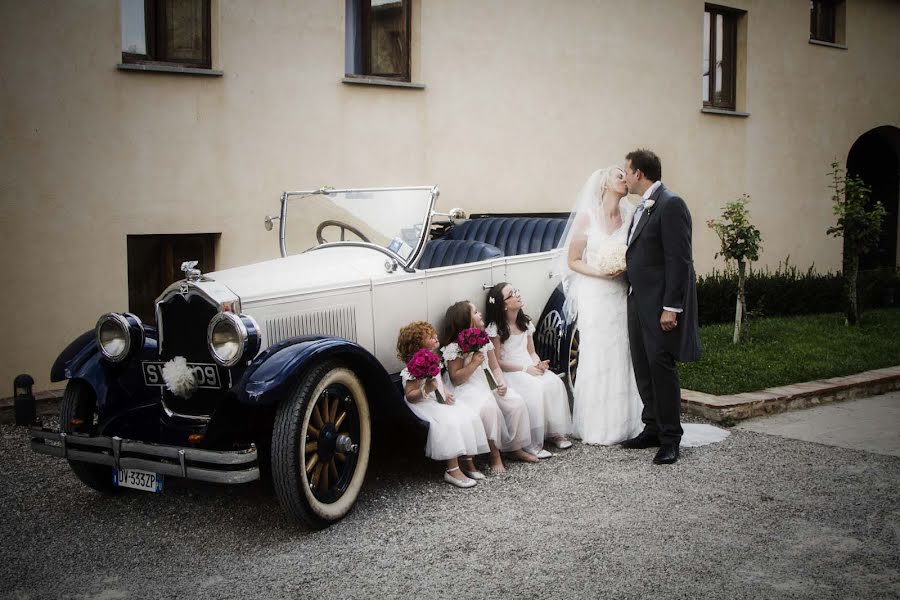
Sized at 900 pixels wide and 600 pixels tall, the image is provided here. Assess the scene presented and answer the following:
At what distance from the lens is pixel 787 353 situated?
7789mm

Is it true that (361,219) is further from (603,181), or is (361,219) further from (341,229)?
(603,181)

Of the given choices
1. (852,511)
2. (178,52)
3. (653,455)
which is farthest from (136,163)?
(852,511)

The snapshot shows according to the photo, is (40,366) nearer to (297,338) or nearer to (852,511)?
(297,338)

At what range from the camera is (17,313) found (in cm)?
641

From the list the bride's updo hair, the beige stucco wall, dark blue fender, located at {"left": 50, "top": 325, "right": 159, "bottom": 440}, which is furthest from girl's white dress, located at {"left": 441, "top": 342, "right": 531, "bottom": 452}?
the beige stucco wall

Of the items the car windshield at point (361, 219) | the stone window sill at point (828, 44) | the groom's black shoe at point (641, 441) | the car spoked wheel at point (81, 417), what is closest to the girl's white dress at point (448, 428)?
the car windshield at point (361, 219)

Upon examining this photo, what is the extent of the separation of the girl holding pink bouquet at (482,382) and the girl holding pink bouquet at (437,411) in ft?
0.45

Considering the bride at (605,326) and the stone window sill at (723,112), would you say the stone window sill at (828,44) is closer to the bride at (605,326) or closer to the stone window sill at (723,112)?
the stone window sill at (723,112)

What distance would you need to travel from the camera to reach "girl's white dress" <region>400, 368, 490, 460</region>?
455 cm

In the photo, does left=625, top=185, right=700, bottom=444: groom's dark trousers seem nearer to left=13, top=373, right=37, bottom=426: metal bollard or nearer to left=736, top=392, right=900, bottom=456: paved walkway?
left=736, top=392, right=900, bottom=456: paved walkway

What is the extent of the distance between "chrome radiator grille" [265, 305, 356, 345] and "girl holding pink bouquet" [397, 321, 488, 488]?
31cm

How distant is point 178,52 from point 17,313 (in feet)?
8.41

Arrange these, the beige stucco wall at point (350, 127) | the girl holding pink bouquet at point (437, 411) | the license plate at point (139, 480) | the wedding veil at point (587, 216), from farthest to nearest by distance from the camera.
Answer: the beige stucco wall at point (350, 127)
the wedding veil at point (587, 216)
the girl holding pink bouquet at point (437, 411)
the license plate at point (139, 480)

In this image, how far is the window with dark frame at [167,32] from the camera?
691 centimetres
